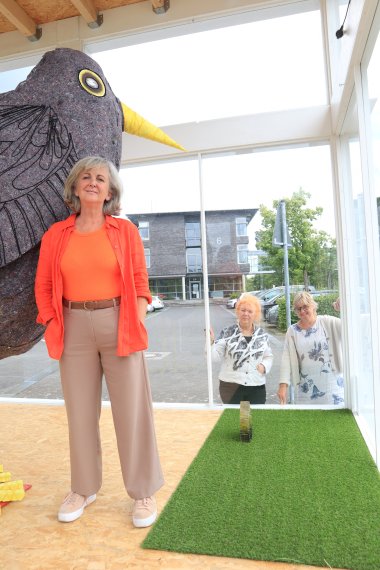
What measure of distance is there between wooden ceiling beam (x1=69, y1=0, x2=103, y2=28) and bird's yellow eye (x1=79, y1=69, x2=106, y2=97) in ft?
7.55

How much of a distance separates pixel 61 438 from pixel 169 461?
0.95 m

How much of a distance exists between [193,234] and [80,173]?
2.51 metres

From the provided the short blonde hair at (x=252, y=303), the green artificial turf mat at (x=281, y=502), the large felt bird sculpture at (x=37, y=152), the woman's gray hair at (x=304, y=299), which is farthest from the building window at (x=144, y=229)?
the large felt bird sculpture at (x=37, y=152)

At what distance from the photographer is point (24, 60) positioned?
3.83 meters

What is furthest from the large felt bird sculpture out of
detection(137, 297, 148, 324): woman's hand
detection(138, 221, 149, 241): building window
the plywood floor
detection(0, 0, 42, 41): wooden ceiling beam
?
detection(138, 221, 149, 241): building window

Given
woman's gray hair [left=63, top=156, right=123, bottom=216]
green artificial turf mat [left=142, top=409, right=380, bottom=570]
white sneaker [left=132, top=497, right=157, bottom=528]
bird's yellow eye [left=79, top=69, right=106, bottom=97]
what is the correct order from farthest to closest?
white sneaker [left=132, top=497, right=157, bottom=528] < green artificial turf mat [left=142, top=409, right=380, bottom=570] < bird's yellow eye [left=79, top=69, right=106, bottom=97] < woman's gray hair [left=63, top=156, right=123, bottom=216]

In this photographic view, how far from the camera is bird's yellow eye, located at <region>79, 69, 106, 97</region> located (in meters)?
1.46

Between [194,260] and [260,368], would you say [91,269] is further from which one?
[194,260]

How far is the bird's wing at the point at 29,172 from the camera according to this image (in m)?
1.22

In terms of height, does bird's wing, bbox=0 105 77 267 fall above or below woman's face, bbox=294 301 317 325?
above

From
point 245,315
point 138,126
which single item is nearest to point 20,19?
point 138,126

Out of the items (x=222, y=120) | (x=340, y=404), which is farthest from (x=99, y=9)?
(x=340, y=404)

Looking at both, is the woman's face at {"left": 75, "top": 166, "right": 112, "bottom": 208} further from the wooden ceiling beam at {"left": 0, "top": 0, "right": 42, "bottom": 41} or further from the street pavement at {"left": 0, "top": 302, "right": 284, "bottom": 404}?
the wooden ceiling beam at {"left": 0, "top": 0, "right": 42, "bottom": 41}

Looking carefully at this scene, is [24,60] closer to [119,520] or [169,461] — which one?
[169,461]
